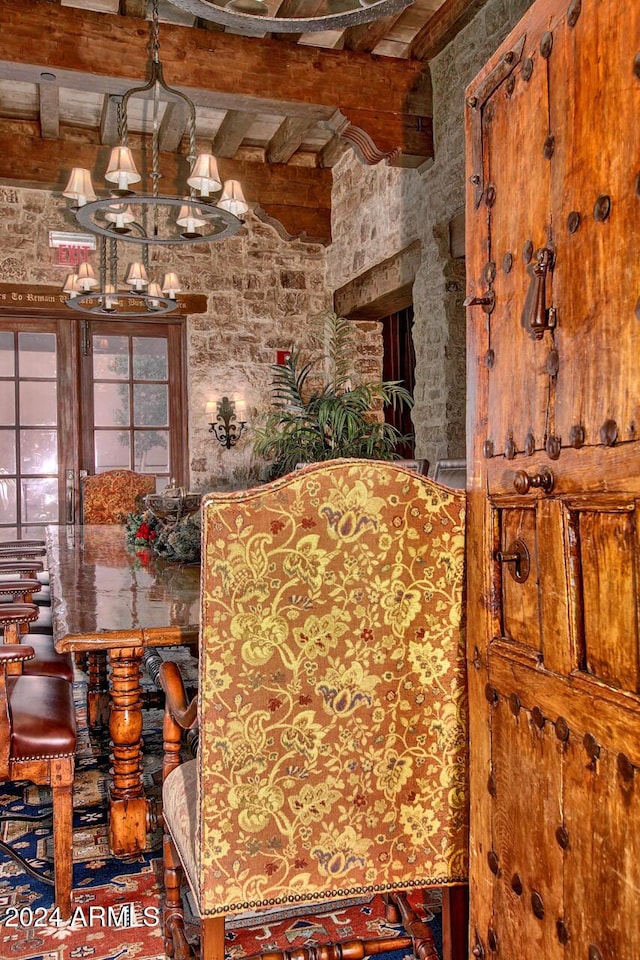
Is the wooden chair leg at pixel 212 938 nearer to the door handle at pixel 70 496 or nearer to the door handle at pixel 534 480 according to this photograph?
the door handle at pixel 534 480

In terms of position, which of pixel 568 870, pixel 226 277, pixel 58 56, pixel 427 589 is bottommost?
pixel 568 870

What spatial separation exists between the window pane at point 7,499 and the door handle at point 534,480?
21.9ft

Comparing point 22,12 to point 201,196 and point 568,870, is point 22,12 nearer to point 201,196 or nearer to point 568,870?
point 201,196

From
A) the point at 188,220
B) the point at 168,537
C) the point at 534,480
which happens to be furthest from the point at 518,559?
the point at 188,220

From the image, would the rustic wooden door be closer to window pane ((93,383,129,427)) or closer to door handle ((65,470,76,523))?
door handle ((65,470,76,523))

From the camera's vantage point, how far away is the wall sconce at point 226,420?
7473mm

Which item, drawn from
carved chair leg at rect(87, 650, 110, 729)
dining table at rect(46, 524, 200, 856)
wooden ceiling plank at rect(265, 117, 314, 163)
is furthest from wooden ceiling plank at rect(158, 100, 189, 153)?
dining table at rect(46, 524, 200, 856)

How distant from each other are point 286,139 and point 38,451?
3526 millimetres

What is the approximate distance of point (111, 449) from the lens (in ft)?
24.1

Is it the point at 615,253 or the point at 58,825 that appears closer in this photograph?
the point at 615,253

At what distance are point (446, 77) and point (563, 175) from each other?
485 cm

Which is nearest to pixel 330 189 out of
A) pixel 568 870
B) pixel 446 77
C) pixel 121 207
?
pixel 446 77

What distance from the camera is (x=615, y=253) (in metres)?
0.92

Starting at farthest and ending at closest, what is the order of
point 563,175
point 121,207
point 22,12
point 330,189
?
point 330,189 → point 22,12 → point 121,207 → point 563,175
